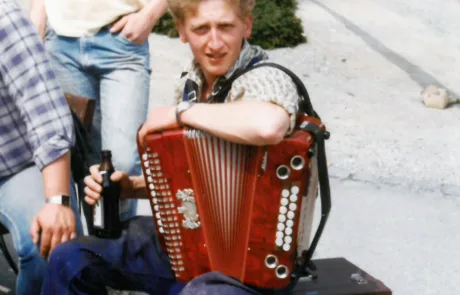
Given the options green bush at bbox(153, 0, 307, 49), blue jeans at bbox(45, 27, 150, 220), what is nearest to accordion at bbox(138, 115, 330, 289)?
blue jeans at bbox(45, 27, 150, 220)

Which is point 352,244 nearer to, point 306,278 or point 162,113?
point 306,278

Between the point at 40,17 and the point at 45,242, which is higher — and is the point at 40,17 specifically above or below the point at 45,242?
above

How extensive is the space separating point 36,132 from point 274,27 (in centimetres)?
568

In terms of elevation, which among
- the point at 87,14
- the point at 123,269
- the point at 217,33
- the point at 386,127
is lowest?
the point at 386,127

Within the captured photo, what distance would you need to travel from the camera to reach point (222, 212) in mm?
2475

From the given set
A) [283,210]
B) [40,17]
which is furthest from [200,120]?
[40,17]

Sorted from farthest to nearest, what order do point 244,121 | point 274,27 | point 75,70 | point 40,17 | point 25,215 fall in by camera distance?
point 274,27 < point 40,17 < point 75,70 < point 25,215 < point 244,121

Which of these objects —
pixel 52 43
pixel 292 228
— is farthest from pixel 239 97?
pixel 52 43

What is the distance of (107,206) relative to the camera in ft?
9.10

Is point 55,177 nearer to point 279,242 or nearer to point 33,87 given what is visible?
point 33,87

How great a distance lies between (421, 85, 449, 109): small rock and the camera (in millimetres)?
6445

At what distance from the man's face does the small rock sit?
4233 millimetres

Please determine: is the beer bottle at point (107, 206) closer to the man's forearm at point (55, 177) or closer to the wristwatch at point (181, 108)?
the man's forearm at point (55, 177)

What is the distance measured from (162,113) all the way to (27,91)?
1.68 ft
